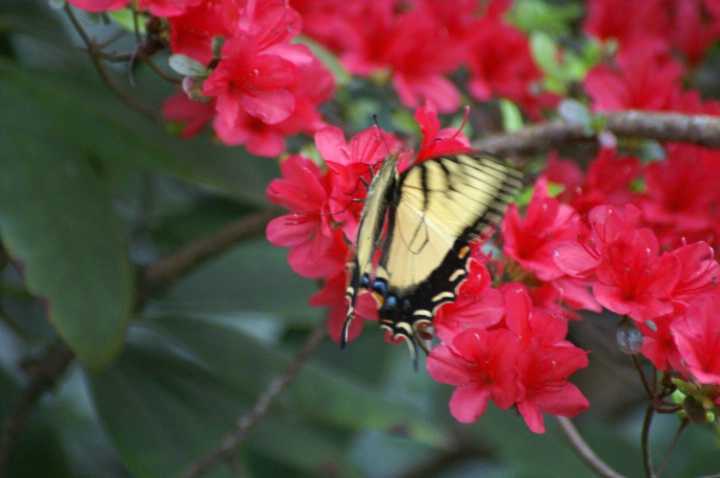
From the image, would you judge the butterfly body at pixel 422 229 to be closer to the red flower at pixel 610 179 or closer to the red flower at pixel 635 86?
the red flower at pixel 610 179

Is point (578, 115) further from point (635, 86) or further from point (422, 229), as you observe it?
point (422, 229)

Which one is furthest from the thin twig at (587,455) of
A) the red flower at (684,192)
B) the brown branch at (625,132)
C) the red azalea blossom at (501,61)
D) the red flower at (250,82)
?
the red azalea blossom at (501,61)

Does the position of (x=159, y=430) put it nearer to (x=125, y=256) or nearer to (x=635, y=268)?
(x=125, y=256)

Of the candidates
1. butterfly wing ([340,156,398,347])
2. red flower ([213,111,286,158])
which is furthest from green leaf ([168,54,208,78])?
butterfly wing ([340,156,398,347])

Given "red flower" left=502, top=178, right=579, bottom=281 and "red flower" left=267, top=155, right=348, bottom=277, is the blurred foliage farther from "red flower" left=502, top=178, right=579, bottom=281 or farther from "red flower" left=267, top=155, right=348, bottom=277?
"red flower" left=502, top=178, right=579, bottom=281

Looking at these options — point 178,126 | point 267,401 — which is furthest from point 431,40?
point 267,401
